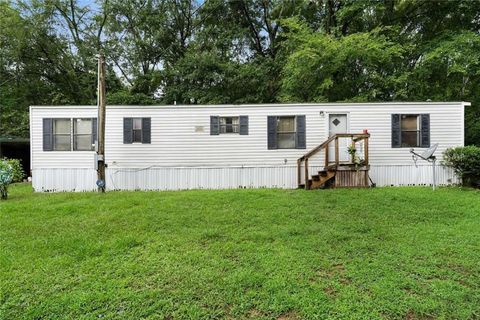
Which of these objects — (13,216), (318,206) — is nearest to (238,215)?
(318,206)

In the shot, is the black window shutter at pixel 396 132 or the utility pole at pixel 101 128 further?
the black window shutter at pixel 396 132

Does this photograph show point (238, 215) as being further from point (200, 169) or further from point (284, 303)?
point (200, 169)

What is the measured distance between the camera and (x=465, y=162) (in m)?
8.74

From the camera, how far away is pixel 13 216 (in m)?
5.67

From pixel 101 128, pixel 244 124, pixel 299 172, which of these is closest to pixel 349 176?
pixel 299 172

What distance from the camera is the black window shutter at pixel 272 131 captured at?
→ 9711mm

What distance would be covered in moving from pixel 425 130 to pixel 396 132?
874 mm

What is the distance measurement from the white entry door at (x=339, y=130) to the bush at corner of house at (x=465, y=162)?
9.91ft

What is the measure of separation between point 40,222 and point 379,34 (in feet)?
51.4

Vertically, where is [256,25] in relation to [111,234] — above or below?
above

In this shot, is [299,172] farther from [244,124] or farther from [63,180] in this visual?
[63,180]

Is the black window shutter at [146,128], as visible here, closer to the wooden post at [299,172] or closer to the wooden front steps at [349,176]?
the wooden post at [299,172]

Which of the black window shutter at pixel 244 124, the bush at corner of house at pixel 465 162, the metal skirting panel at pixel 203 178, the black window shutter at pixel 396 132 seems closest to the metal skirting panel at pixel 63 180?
the metal skirting panel at pixel 203 178

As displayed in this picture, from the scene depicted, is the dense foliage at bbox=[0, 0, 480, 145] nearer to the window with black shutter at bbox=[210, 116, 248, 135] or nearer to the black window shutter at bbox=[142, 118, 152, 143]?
the window with black shutter at bbox=[210, 116, 248, 135]
